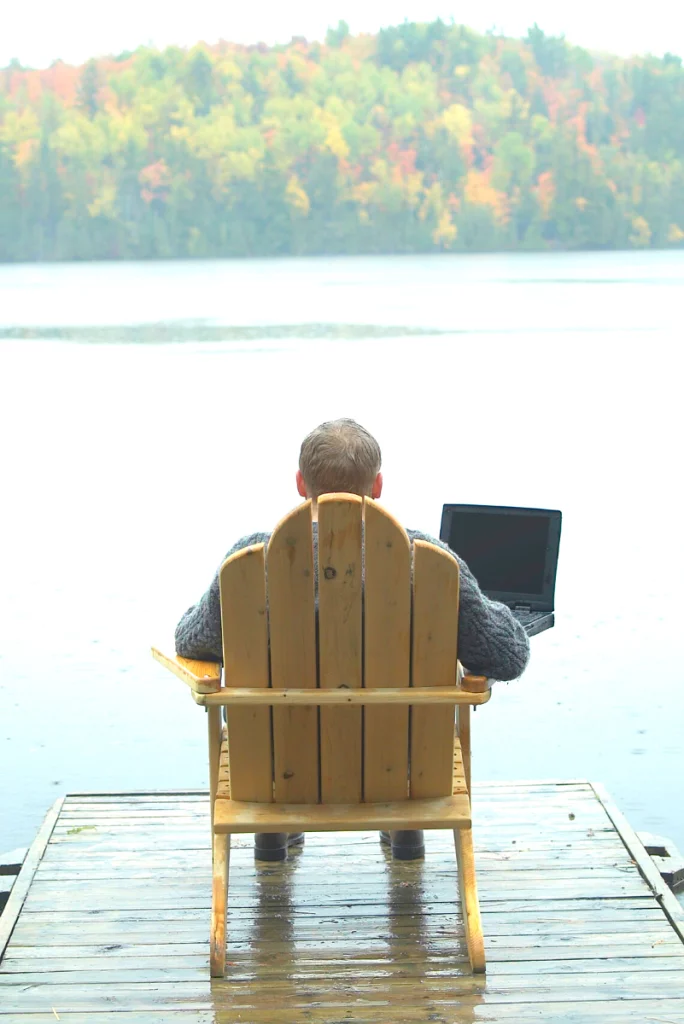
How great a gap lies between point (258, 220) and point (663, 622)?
46612 millimetres

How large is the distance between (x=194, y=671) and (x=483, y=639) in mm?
511

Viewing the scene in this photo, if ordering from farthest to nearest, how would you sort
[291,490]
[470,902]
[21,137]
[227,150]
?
[227,150], [21,137], [291,490], [470,902]

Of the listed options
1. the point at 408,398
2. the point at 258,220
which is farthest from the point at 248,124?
the point at 408,398

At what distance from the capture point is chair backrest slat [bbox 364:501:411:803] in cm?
240

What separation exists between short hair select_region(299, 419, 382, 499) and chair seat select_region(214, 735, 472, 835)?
0.57m

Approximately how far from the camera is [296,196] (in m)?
50.0

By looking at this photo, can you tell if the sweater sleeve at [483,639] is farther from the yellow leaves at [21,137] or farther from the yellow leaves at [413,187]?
the yellow leaves at [21,137]

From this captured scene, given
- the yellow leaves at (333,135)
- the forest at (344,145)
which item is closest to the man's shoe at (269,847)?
the forest at (344,145)

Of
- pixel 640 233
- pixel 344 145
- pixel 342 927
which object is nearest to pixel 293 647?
pixel 342 927

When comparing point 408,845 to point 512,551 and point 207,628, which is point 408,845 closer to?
point 512,551

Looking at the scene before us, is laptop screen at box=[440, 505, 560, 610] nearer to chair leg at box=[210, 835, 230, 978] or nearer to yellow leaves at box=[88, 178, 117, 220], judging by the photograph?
chair leg at box=[210, 835, 230, 978]

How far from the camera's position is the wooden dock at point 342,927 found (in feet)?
7.87

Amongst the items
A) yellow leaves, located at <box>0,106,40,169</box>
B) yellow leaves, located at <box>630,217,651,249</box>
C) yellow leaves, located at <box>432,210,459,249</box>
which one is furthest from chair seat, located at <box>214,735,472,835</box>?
yellow leaves, located at <box>630,217,651,249</box>

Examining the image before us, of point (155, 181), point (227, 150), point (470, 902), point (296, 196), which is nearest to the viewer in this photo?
point (470, 902)
